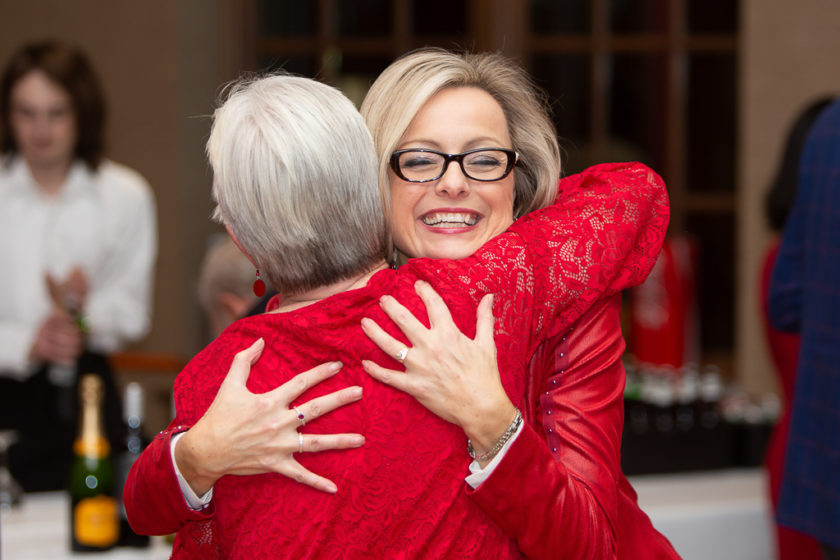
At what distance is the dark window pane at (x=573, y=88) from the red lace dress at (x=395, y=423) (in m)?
3.35

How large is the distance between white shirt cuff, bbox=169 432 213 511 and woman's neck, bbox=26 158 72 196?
230 cm

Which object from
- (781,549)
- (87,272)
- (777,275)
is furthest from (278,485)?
(87,272)

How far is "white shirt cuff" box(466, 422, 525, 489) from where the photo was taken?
1072mm

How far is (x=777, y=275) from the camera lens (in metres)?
2.12

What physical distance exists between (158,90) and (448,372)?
12.5 ft

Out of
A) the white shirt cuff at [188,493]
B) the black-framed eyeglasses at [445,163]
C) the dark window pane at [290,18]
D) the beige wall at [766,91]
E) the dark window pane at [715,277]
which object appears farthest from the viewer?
the dark window pane at [290,18]

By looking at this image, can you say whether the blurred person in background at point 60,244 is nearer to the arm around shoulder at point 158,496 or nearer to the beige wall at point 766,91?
the arm around shoulder at point 158,496

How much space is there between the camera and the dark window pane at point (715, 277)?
4.52m

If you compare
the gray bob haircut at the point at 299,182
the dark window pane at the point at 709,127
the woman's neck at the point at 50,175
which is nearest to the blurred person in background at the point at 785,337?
the gray bob haircut at the point at 299,182

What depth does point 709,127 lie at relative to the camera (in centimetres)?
448

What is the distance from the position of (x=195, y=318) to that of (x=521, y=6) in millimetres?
2155

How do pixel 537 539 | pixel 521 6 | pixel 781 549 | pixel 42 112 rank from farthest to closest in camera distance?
pixel 521 6
pixel 42 112
pixel 781 549
pixel 537 539

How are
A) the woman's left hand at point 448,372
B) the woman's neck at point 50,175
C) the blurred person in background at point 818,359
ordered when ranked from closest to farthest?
the woman's left hand at point 448,372 < the blurred person in background at point 818,359 < the woman's neck at point 50,175

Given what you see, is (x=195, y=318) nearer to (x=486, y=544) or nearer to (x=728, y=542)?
(x=728, y=542)
